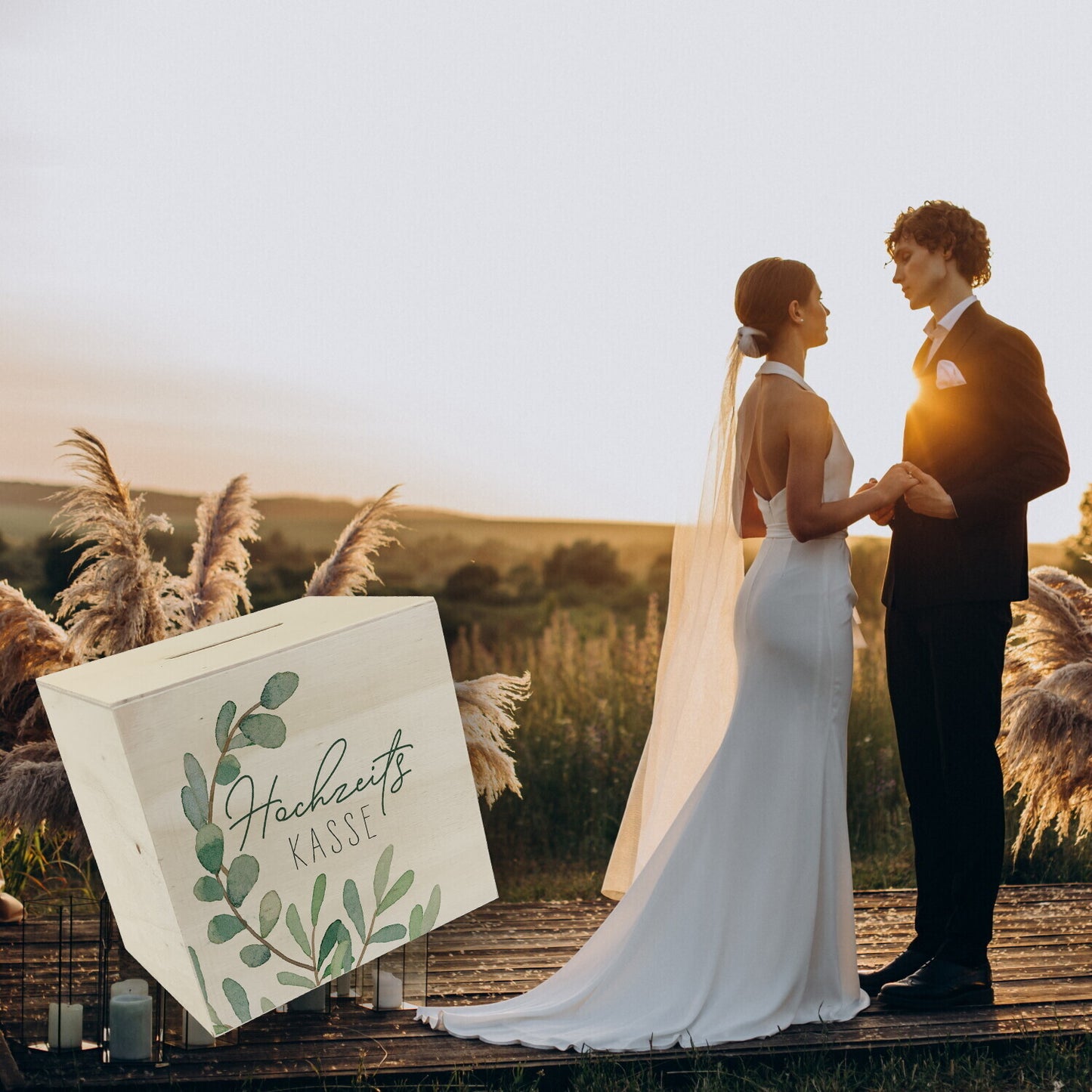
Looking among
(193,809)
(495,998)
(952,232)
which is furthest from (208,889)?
(952,232)

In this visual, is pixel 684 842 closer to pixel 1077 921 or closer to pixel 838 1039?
pixel 838 1039

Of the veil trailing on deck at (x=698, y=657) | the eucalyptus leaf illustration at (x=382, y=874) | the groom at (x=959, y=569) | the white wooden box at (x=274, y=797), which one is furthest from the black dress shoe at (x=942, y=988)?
the eucalyptus leaf illustration at (x=382, y=874)

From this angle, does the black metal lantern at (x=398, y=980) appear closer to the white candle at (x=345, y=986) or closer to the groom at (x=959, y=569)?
the white candle at (x=345, y=986)

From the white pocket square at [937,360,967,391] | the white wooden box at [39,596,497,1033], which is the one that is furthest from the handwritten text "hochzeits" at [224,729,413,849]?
the white pocket square at [937,360,967,391]

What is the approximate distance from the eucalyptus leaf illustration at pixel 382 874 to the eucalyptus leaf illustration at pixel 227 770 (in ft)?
1.49

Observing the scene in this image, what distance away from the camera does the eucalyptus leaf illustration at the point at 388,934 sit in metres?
3.06

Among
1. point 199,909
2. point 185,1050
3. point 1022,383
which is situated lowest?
point 185,1050

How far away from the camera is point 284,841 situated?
9.49 feet

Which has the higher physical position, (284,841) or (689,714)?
(689,714)

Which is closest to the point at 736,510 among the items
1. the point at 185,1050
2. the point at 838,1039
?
the point at 838,1039

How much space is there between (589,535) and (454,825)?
7.65 metres

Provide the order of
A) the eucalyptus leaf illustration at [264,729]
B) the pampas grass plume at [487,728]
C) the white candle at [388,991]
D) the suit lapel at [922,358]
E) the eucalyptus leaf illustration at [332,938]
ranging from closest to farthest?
1. the eucalyptus leaf illustration at [264,729]
2. the eucalyptus leaf illustration at [332,938]
3. the white candle at [388,991]
4. the suit lapel at [922,358]
5. the pampas grass plume at [487,728]

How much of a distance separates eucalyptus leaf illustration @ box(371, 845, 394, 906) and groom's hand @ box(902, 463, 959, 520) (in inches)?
62.7

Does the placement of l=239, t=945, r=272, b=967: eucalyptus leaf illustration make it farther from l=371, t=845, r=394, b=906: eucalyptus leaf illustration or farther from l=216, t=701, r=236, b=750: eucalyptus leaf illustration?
l=216, t=701, r=236, b=750: eucalyptus leaf illustration
